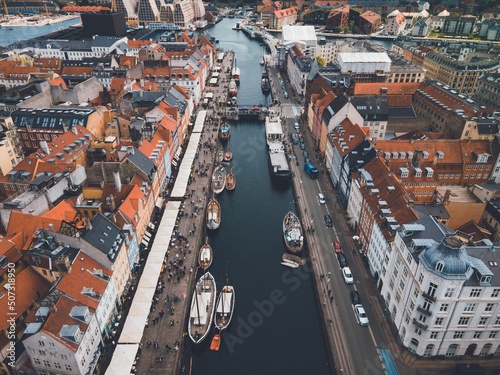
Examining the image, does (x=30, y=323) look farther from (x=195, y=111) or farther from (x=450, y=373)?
(x=195, y=111)

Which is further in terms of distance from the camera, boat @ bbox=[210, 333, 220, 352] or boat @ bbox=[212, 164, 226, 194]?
boat @ bbox=[212, 164, 226, 194]

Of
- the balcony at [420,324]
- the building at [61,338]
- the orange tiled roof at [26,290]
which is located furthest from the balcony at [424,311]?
the orange tiled roof at [26,290]

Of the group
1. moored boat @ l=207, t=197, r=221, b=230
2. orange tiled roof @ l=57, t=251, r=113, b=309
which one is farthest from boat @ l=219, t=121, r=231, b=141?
orange tiled roof @ l=57, t=251, r=113, b=309

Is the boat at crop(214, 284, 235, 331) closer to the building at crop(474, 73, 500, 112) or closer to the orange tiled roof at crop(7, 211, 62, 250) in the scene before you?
Result: the orange tiled roof at crop(7, 211, 62, 250)

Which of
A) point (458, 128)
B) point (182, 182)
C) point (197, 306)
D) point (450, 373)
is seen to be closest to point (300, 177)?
point (182, 182)

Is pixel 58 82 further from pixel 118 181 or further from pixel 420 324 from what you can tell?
pixel 420 324

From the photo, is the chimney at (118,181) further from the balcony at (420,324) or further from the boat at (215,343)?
the balcony at (420,324)

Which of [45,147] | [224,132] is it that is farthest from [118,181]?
[224,132]
